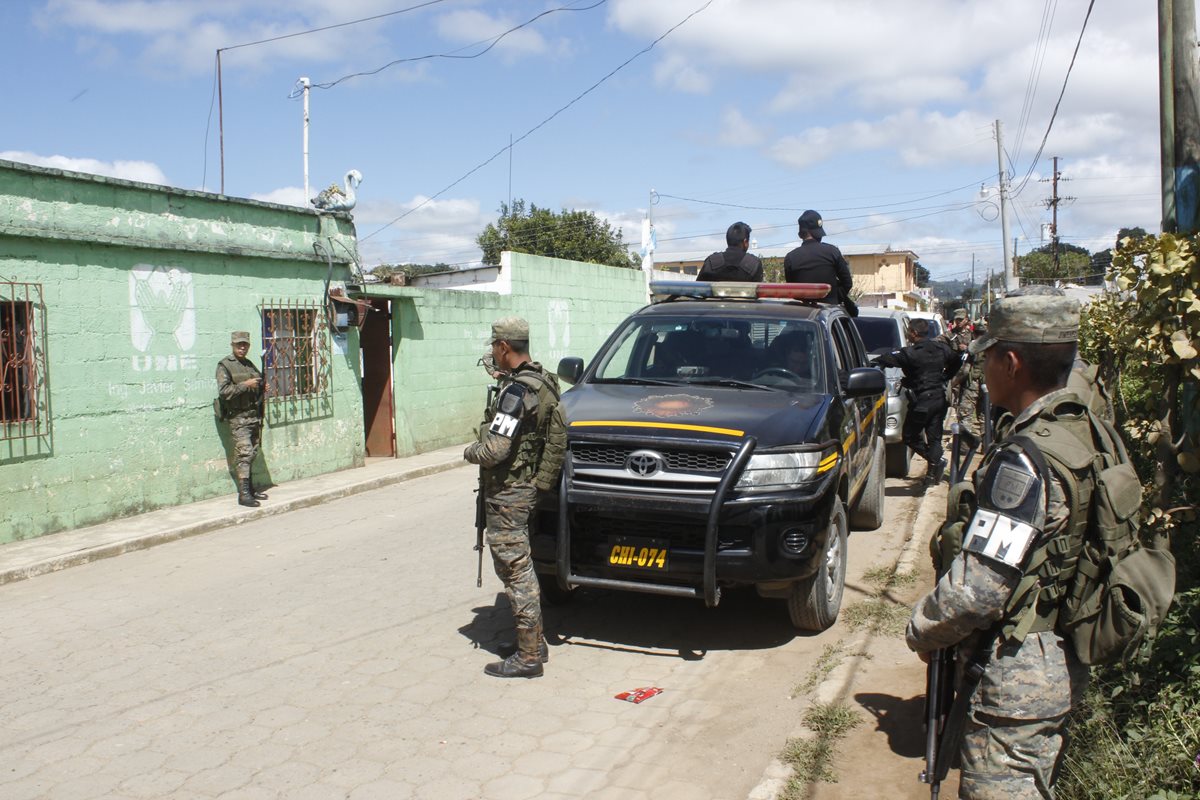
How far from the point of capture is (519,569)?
5.08 metres

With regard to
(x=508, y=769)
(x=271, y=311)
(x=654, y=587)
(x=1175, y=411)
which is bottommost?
(x=508, y=769)

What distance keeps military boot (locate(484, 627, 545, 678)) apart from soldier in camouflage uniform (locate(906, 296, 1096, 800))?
2.78m

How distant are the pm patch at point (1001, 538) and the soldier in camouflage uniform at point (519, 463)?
2748 mm

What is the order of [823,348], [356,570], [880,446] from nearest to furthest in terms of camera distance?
[823,348] → [356,570] → [880,446]

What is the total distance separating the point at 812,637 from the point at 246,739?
3242mm

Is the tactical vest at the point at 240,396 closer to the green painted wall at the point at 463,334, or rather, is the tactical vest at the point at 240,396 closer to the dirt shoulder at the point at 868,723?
the green painted wall at the point at 463,334

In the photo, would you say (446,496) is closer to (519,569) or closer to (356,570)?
(356,570)

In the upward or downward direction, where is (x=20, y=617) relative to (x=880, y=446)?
downward

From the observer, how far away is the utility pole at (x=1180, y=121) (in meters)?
5.86

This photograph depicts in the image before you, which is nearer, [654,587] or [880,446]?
[654,587]

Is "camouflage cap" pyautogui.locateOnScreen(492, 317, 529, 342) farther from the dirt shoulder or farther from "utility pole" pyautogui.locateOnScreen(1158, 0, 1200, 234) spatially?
"utility pole" pyautogui.locateOnScreen(1158, 0, 1200, 234)

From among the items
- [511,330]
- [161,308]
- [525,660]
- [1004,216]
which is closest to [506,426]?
[511,330]

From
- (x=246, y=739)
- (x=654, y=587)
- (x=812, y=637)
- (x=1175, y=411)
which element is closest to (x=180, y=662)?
(x=246, y=739)

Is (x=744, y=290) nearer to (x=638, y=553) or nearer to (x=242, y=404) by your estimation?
(x=638, y=553)
